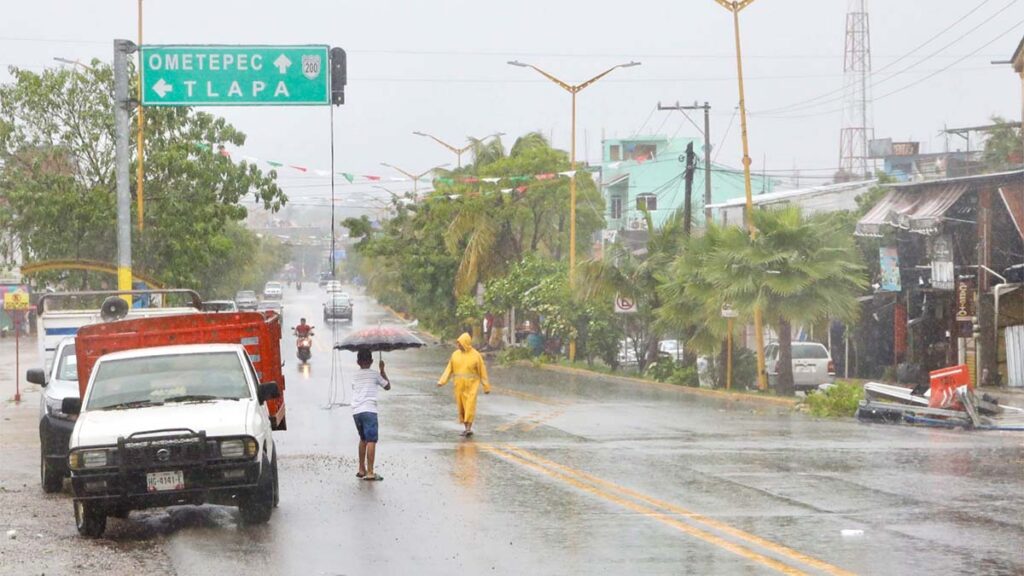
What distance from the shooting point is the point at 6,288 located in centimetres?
7969

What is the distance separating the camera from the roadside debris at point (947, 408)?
2519 cm

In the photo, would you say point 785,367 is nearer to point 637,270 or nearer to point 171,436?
point 637,270

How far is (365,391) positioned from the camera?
54.1ft

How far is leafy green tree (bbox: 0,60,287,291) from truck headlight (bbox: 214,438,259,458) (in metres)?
29.7

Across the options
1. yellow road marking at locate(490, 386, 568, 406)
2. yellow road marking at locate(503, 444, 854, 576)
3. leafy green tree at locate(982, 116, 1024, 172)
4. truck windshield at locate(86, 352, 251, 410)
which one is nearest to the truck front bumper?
truck windshield at locate(86, 352, 251, 410)

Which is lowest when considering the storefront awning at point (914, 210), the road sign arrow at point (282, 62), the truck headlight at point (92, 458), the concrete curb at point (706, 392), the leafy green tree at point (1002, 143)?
the concrete curb at point (706, 392)

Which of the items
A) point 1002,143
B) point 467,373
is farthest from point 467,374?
point 1002,143

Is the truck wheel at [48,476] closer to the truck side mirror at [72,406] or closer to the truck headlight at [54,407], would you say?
the truck headlight at [54,407]

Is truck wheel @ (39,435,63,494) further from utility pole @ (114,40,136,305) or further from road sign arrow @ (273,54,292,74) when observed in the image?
road sign arrow @ (273,54,292,74)

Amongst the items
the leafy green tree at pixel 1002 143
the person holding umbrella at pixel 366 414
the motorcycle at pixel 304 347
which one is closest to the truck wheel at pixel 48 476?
the person holding umbrella at pixel 366 414

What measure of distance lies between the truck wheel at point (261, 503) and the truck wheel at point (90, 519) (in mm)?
1185

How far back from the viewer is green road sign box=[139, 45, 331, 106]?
24.1 meters

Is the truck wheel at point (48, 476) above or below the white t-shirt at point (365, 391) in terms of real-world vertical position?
below

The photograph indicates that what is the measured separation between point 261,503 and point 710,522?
3886 millimetres
